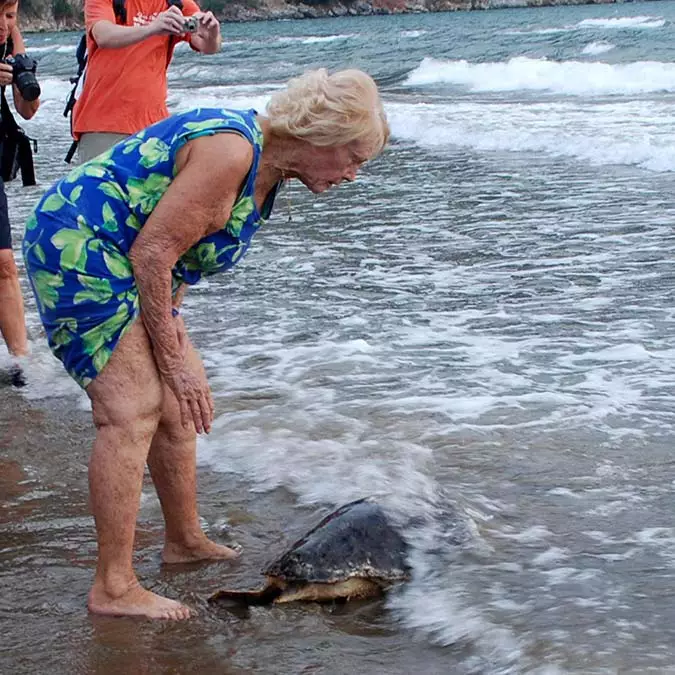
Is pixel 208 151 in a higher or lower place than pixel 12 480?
higher

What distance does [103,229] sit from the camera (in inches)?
113

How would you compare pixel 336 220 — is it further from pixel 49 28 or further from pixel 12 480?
pixel 49 28

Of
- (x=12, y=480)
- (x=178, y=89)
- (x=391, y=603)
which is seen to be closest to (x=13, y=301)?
(x=12, y=480)

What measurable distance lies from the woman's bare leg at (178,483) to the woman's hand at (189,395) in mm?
79

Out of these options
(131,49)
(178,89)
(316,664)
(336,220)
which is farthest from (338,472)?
(178,89)

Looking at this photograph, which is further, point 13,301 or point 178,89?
point 178,89

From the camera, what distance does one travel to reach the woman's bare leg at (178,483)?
3.23 metres

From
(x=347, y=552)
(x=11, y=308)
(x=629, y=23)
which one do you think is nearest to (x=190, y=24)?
(x=11, y=308)

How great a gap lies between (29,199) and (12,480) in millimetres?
7045

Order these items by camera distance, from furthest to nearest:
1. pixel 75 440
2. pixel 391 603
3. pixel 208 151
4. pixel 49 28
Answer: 1. pixel 49 28
2. pixel 75 440
3. pixel 391 603
4. pixel 208 151

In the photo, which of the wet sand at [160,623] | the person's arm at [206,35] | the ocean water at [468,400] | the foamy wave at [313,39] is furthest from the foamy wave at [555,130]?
the foamy wave at [313,39]

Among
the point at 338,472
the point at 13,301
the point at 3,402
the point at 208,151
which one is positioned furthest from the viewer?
the point at 13,301

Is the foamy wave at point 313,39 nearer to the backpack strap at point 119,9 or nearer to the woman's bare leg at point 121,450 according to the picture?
the backpack strap at point 119,9

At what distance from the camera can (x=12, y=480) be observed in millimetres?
4188
